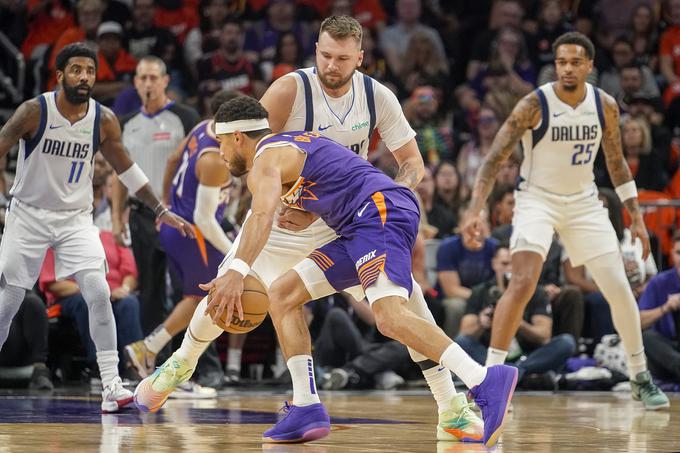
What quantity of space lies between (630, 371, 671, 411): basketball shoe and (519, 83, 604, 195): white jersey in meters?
1.30

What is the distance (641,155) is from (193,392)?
560 cm

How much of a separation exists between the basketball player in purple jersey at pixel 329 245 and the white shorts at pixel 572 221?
239cm

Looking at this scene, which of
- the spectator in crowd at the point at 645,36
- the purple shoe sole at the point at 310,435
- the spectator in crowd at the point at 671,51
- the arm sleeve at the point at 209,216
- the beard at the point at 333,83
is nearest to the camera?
the purple shoe sole at the point at 310,435

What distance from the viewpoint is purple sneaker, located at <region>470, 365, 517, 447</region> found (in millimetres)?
5102

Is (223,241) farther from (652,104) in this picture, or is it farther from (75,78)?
(652,104)

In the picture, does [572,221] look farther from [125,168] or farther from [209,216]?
[125,168]

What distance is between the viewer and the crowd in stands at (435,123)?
9992 mm

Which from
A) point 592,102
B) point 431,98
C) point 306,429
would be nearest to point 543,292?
point 592,102

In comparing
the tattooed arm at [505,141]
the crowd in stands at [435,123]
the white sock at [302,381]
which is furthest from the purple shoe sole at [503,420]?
the tattooed arm at [505,141]

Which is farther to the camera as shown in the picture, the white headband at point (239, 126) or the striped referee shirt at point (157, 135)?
the striped referee shirt at point (157, 135)

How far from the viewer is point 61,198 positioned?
7.44 meters

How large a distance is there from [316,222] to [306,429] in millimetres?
1153

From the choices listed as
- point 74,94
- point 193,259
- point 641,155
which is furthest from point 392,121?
point 641,155

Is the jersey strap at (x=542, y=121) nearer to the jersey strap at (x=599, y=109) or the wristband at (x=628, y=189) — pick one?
the jersey strap at (x=599, y=109)
